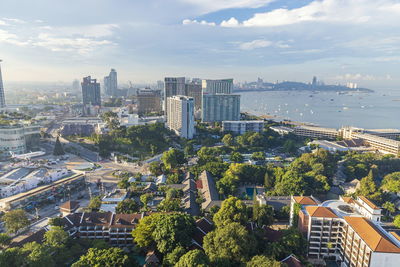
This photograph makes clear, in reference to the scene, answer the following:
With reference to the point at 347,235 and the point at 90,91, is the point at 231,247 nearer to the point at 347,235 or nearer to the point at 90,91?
the point at 347,235

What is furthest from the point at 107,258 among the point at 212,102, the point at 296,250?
the point at 212,102

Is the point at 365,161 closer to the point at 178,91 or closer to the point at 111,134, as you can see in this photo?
the point at 111,134

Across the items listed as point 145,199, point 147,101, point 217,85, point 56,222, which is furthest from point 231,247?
point 217,85

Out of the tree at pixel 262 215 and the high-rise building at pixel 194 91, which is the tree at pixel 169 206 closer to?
the tree at pixel 262 215

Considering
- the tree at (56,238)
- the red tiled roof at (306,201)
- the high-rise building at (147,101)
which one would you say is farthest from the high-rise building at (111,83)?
the red tiled roof at (306,201)

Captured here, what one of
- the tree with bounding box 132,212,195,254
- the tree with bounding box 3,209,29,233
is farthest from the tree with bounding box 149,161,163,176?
the tree with bounding box 3,209,29,233

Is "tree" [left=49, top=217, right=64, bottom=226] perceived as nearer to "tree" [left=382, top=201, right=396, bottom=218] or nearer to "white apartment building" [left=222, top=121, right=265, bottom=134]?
"tree" [left=382, top=201, right=396, bottom=218]
